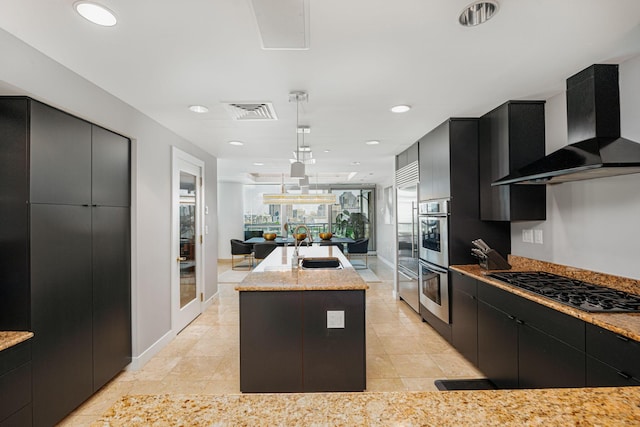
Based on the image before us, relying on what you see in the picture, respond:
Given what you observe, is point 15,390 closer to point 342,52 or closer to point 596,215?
point 342,52

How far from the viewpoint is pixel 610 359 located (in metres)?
1.55

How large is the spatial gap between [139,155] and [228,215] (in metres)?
6.69

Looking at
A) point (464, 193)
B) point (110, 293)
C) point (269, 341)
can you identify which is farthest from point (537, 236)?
point (110, 293)

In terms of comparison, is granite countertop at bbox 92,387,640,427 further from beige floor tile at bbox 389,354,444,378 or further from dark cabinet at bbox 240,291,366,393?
beige floor tile at bbox 389,354,444,378

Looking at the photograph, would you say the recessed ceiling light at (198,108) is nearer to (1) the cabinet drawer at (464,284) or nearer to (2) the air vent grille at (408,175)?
(2) the air vent grille at (408,175)

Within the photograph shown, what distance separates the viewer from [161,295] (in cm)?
343

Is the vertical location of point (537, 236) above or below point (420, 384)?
above

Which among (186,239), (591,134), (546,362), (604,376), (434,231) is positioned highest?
(591,134)

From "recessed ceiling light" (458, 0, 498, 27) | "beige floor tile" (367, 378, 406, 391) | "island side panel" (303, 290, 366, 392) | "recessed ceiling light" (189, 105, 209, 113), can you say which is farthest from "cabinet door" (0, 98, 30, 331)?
"recessed ceiling light" (458, 0, 498, 27)

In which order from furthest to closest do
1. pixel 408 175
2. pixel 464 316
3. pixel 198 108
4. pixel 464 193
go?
pixel 408 175 < pixel 464 193 < pixel 464 316 < pixel 198 108

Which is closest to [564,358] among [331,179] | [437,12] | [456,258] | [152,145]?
[456,258]

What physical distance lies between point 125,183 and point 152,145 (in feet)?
1.91

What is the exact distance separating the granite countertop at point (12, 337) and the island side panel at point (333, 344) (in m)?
1.76

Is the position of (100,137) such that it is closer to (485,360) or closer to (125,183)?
(125,183)
